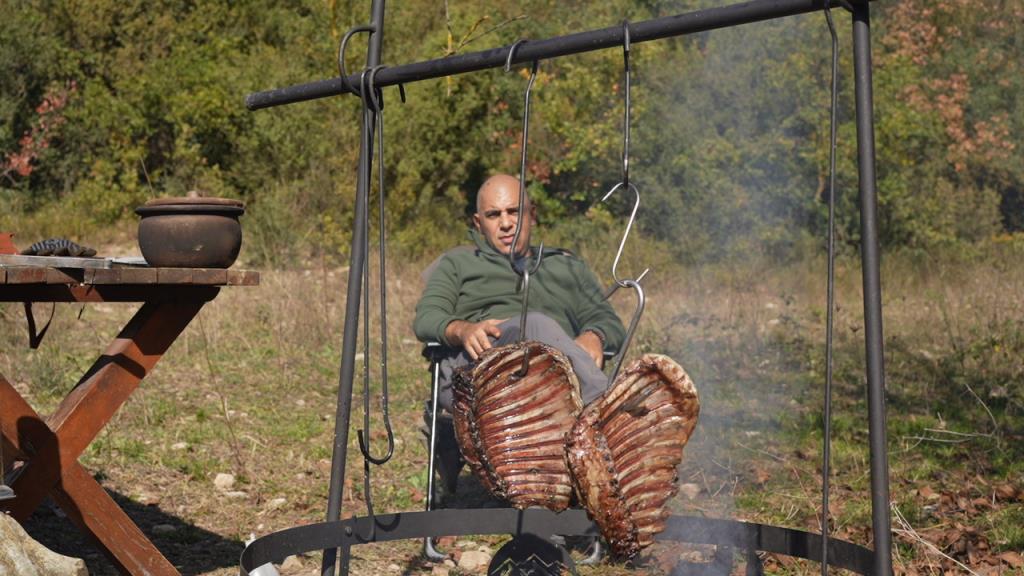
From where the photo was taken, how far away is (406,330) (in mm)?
9484

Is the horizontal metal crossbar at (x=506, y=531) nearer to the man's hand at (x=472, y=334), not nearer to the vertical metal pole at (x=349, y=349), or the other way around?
the vertical metal pole at (x=349, y=349)

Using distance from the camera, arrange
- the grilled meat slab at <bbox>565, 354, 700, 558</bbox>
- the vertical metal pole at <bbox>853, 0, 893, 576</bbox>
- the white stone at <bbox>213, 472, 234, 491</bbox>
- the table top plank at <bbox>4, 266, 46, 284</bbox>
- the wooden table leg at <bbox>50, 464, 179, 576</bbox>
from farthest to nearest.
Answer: the white stone at <bbox>213, 472, 234, 491</bbox> → the wooden table leg at <bbox>50, 464, 179, 576</bbox> → the table top plank at <bbox>4, 266, 46, 284</bbox> → the grilled meat slab at <bbox>565, 354, 700, 558</bbox> → the vertical metal pole at <bbox>853, 0, 893, 576</bbox>

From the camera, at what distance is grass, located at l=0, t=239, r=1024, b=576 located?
4.86 metres

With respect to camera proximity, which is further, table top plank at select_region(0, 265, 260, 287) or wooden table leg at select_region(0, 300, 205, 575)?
wooden table leg at select_region(0, 300, 205, 575)

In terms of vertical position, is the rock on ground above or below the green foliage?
below

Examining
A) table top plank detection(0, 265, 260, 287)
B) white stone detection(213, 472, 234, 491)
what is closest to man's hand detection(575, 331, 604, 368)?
table top plank detection(0, 265, 260, 287)

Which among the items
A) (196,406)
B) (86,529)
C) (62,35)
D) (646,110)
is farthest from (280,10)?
(86,529)

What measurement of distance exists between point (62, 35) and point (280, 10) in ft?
11.5

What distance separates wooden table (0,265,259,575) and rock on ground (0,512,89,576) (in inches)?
17.8

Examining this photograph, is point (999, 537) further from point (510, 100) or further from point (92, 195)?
point (92, 195)

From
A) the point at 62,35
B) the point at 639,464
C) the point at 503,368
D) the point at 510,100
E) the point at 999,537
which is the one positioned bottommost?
the point at 999,537

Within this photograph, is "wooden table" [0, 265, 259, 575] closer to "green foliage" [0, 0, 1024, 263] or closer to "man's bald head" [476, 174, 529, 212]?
"man's bald head" [476, 174, 529, 212]

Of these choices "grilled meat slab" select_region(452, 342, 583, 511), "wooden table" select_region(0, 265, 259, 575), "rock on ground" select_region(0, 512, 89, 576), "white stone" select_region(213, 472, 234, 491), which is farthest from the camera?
"white stone" select_region(213, 472, 234, 491)

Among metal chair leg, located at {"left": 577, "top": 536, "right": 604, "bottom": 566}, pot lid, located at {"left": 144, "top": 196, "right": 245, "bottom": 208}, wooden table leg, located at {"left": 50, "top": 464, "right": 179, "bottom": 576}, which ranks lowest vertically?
metal chair leg, located at {"left": 577, "top": 536, "right": 604, "bottom": 566}
